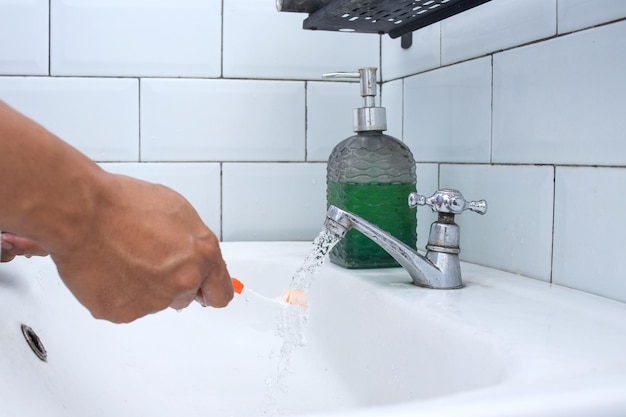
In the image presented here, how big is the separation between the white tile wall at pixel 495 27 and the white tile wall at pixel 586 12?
0.05ft

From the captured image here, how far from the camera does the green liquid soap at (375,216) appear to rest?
739 mm

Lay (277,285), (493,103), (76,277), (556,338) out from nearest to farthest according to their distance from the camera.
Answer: (76,277) → (556,338) → (493,103) → (277,285)

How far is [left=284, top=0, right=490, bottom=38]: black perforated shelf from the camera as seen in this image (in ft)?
2.35

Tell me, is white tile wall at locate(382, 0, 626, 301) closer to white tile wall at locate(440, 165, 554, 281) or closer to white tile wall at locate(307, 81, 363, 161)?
white tile wall at locate(440, 165, 554, 281)

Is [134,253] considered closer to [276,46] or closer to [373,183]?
[373,183]

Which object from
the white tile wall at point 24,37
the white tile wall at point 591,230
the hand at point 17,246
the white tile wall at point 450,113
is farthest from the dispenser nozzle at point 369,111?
the white tile wall at point 24,37

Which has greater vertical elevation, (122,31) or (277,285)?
(122,31)

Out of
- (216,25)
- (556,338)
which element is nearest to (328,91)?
(216,25)

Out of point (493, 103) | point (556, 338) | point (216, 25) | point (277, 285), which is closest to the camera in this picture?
point (556, 338)

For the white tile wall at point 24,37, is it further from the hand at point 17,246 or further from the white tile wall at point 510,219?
the white tile wall at point 510,219

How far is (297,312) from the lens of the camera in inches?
26.5

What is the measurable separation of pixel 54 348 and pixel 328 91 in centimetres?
53

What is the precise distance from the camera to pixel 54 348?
2.25 ft

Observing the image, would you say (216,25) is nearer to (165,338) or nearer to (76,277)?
(165,338)
